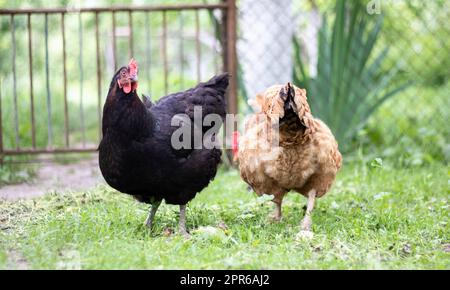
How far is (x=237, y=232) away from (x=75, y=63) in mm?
11534

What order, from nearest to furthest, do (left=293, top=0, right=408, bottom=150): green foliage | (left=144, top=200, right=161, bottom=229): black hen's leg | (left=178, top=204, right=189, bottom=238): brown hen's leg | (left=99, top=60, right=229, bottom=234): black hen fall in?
(left=99, top=60, right=229, bottom=234): black hen, (left=178, top=204, right=189, bottom=238): brown hen's leg, (left=144, top=200, right=161, bottom=229): black hen's leg, (left=293, top=0, right=408, bottom=150): green foliage

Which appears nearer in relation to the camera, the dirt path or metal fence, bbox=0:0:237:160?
the dirt path

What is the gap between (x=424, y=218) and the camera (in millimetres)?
4922

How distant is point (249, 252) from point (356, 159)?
391cm

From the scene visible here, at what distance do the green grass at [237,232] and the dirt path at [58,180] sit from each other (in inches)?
26.5

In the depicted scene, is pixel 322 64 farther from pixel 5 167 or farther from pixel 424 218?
pixel 5 167

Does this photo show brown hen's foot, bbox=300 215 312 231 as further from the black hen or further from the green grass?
the black hen

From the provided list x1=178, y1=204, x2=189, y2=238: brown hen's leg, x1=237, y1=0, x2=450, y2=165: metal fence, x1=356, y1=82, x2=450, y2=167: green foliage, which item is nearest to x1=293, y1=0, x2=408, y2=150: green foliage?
x1=237, y1=0, x2=450, y2=165: metal fence

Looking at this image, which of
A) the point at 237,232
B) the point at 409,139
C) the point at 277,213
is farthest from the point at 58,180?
the point at 409,139

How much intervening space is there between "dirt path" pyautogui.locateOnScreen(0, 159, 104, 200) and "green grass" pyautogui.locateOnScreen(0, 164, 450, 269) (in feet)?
2.21

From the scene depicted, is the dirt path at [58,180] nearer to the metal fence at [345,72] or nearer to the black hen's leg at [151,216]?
the black hen's leg at [151,216]

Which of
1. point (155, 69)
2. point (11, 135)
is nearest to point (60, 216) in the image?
point (11, 135)

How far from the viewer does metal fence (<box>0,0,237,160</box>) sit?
7.14 meters

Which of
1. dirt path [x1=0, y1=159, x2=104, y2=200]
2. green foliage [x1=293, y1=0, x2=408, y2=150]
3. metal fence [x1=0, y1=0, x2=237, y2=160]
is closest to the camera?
dirt path [x1=0, y1=159, x2=104, y2=200]
